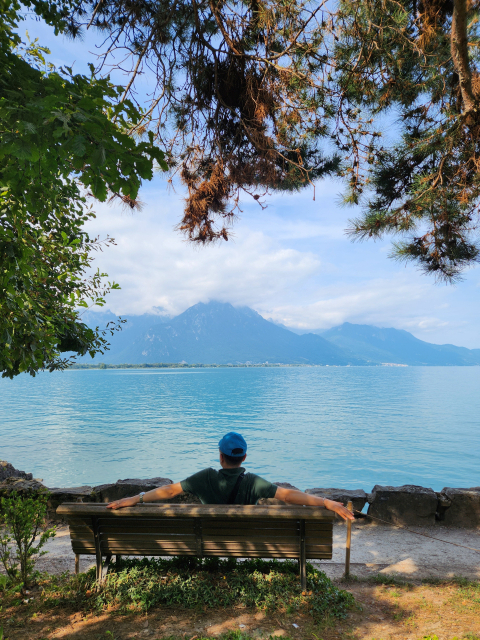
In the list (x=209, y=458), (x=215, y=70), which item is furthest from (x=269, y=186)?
(x=209, y=458)

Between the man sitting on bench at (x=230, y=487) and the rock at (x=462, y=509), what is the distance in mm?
3632

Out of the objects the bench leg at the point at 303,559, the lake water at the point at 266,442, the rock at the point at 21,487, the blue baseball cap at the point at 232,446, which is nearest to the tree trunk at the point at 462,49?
the blue baseball cap at the point at 232,446

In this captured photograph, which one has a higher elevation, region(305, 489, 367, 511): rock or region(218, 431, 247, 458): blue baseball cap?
region(218, 431, 247, 458): blue baseball cap

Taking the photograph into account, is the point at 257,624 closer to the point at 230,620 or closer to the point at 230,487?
the point at 230,620

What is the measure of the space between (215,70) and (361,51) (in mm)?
1713

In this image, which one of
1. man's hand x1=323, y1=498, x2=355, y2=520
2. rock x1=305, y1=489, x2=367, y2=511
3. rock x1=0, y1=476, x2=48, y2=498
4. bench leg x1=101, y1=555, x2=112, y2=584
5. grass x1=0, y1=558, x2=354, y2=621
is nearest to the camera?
man's hand x1=323, y1=498, x2=355, y2=520

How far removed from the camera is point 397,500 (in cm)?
590

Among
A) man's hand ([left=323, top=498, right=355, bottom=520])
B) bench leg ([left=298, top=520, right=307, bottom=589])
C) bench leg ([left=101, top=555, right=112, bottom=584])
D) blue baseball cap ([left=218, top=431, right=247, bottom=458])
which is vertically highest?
blue baseball cap ([left=218, top=431, right=247, bottom=458])

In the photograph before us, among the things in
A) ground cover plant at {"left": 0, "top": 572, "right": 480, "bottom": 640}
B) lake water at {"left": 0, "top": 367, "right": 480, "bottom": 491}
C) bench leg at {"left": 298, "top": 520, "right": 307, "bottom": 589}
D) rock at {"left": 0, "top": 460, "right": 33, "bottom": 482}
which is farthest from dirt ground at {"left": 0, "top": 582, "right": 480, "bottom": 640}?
lake water at {"left": 0, "top": 367, "right": 480, "bottom": 491}

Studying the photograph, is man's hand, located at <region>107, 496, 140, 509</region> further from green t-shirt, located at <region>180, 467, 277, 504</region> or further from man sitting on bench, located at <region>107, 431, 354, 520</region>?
green t-shirt, located at <region>180, 467, 277, 504</region>

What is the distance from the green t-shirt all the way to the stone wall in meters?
2.79

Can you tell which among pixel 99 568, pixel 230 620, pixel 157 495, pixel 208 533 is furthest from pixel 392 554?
pixel 99 568

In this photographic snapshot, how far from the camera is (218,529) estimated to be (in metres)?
3.22

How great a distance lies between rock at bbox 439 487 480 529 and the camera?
5680 millimetres
